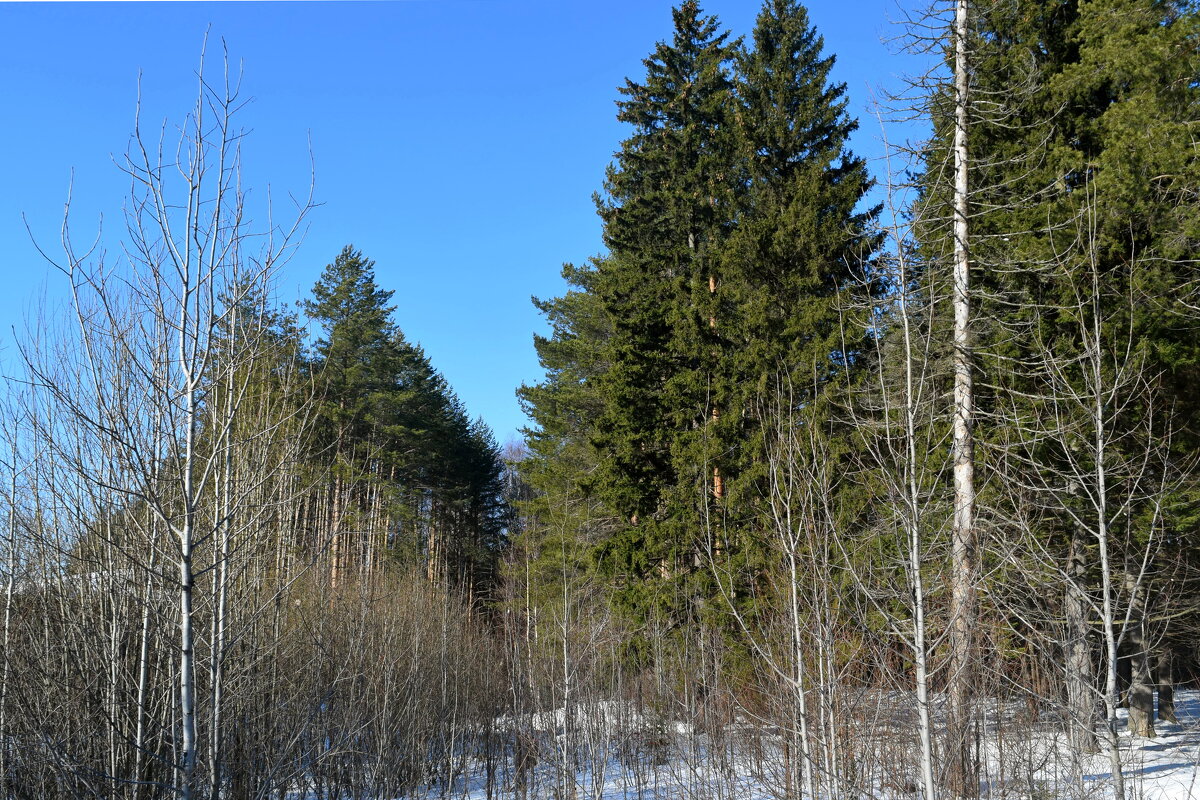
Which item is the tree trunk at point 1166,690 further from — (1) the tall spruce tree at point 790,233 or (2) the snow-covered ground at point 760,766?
(1) the tall spruce tree at point 790,233

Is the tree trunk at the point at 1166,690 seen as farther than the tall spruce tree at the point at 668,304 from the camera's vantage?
No

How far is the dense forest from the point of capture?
6.23 metres

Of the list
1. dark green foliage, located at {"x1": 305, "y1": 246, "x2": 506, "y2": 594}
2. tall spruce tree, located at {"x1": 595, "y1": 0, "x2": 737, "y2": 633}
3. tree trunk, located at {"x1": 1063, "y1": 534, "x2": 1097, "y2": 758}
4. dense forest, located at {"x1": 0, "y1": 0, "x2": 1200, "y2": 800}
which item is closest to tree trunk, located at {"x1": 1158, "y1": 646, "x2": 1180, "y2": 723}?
dense forest, located at {"x1": 0, "y1": 0, "x2": 1200, "y2": 800}

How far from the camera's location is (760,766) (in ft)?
25.7

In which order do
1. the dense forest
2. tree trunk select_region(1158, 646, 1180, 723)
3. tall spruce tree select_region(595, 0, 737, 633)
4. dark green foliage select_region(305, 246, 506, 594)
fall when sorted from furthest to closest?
dark green foliage select_region(305, 246, 506, 594) → tall spruce tree select_region(595, 0, 737, 633) → tree trunk select_region(1158, 646, 1180, 723) → the dense forest

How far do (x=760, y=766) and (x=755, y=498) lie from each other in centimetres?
711

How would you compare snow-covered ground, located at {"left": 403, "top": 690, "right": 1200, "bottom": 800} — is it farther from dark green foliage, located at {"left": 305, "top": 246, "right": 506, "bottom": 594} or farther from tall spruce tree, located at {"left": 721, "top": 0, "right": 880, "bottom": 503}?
dark green foliage, located at {"left": 305, "top": 246, "right": 506, "bottom": 594}

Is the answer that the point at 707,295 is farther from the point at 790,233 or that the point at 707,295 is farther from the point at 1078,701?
the point at 1078,701

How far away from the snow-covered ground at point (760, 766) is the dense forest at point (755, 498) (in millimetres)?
141

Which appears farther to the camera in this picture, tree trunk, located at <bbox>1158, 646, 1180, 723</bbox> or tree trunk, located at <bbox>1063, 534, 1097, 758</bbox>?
tree trunk, located at <bbox>1158, 646, 1180, 723</bbox>

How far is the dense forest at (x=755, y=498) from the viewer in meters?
6.23

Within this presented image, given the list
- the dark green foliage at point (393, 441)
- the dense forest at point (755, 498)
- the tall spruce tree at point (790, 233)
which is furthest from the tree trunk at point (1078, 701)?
the dark green foliage at point (393, 441)

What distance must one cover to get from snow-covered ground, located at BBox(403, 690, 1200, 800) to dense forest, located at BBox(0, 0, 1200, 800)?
0.14m

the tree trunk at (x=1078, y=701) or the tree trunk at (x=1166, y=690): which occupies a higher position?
the tree trunk at (x=1078, y=701)
